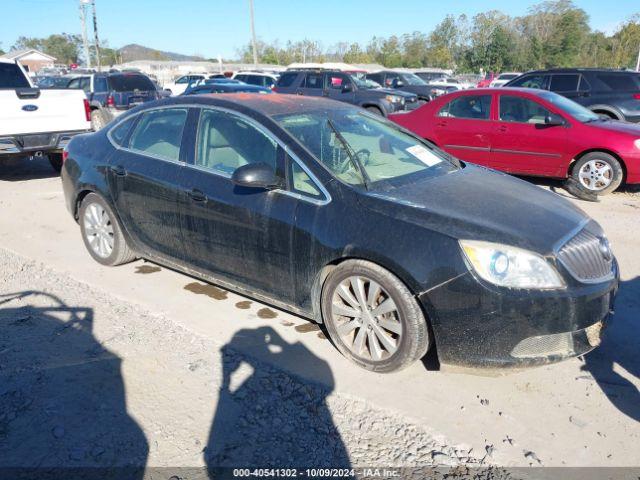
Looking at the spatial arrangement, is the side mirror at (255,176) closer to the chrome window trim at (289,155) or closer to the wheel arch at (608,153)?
the chrome window trim at (289,155)

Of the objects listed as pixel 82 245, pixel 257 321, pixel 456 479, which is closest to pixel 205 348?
pixel 257 321

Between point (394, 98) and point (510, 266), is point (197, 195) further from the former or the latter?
point (394, 98)

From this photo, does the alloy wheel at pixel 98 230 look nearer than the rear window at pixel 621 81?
Yes

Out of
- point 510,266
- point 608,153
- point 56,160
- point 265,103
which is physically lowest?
point 56,160

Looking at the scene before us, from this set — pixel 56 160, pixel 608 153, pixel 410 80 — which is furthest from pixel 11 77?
pixel 410 80

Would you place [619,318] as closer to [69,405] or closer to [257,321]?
Result: [257,321]

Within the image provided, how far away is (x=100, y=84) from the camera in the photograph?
15242 millimetres

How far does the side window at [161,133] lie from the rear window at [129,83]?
11711 millimetres

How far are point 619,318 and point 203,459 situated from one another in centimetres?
324

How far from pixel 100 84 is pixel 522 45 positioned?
59.3 meters

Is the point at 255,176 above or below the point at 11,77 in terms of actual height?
below

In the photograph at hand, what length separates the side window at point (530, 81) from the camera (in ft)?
42.3

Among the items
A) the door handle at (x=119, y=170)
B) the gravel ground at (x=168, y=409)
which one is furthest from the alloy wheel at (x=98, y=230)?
the gravel ground at (x=168, y=409)

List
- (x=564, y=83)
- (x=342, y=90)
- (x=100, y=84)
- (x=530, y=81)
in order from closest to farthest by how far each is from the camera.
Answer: (x=564, y=83)
(x=530, y=81)
(x=100, y=84)
(x=342, y=90)
